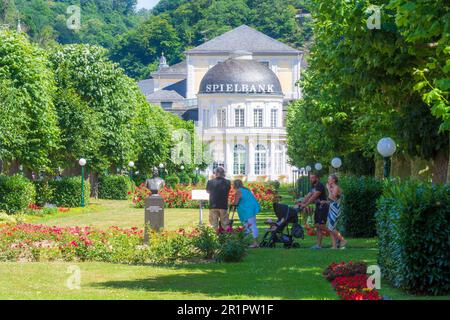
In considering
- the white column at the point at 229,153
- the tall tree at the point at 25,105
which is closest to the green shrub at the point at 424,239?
the tall tree at the point at 25,105

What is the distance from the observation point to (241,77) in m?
112

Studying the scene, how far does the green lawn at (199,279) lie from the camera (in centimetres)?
1374

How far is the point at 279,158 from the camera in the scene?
114 metres

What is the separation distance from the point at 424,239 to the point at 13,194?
23908 millimetres

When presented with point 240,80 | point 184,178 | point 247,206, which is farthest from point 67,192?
point 240,80

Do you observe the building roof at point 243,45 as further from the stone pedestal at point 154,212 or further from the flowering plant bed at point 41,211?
the stone pedestal at point 154,212

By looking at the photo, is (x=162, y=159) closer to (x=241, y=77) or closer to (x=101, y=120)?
(x=101, y=120)

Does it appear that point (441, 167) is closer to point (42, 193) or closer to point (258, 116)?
point (42, 193)

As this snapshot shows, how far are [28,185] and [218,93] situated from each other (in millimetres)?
76082

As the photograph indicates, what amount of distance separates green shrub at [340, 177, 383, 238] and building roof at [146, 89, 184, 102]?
10297 centimetres

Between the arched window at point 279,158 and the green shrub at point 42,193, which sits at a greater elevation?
the arched window at point 279,158

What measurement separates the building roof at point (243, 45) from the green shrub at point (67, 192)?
82.1m
